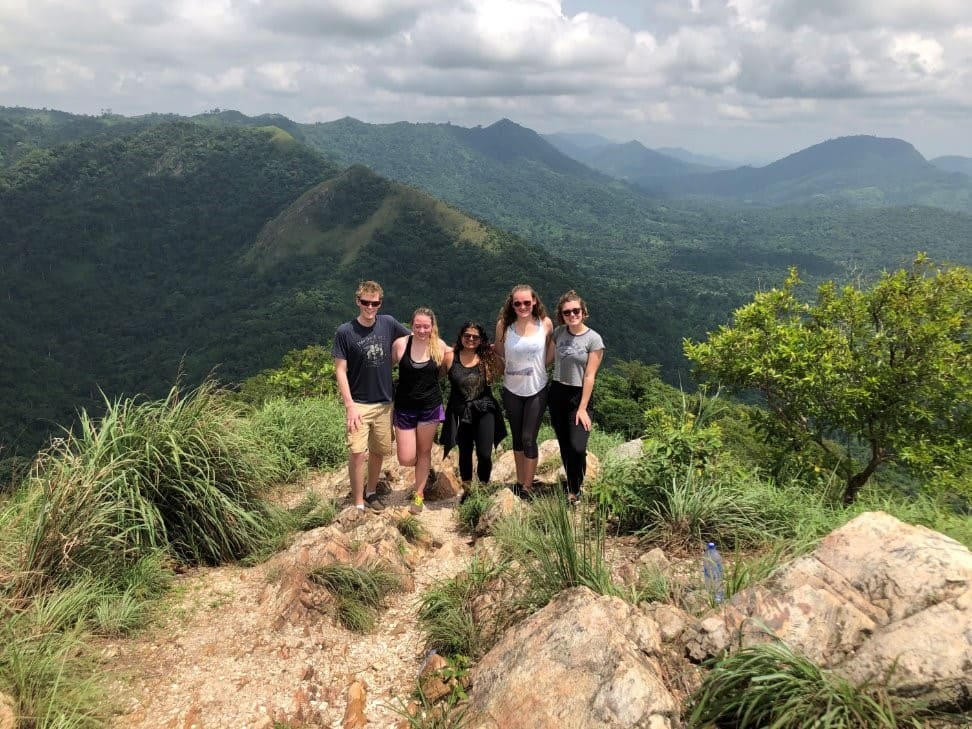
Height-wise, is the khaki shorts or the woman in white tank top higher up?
the woman in white tank top

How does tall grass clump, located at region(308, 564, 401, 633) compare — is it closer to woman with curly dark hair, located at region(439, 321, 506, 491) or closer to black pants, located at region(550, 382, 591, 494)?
woman with curly dark hair, located at region(439, 321, 506, 491)

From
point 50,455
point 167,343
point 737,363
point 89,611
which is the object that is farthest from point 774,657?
point 167,343

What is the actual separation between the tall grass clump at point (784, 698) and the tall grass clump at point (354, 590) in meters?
2.04

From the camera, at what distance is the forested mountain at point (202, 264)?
295ft

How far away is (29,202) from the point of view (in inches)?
5443

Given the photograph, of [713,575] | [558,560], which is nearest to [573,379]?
[558,560]

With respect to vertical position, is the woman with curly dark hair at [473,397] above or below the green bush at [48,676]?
above

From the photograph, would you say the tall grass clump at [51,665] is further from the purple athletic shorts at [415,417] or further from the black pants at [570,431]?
the black pants at [570,431]

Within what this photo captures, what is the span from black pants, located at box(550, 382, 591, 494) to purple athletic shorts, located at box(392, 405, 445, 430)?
1.07 metres

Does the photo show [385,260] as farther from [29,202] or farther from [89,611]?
[89,611]

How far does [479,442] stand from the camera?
5.16 m

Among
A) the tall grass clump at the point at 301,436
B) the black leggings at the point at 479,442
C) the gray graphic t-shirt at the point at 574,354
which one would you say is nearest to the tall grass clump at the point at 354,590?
the black leggings at the point at 479,442

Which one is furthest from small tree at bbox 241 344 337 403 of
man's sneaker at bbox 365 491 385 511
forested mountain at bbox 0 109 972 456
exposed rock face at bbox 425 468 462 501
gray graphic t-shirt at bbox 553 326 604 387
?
forested mountain at bbox 0 109 972 456

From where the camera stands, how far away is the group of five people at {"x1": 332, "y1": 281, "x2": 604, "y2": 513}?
4664 mm
